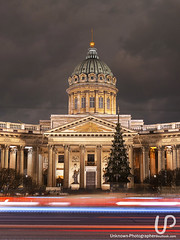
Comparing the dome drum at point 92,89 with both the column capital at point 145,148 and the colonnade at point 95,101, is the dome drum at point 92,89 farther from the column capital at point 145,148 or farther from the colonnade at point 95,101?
the column capital at point 145,148

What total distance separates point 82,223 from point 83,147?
47.6 meters

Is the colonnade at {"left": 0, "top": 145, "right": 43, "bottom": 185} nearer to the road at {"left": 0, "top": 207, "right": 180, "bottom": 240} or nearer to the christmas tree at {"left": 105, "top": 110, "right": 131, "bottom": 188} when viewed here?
the christmas tree at {"left": 105, "top": 110, "right": 131, "bottom": 188}

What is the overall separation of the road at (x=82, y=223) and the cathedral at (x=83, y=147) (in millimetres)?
39167

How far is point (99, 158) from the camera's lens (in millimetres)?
65125

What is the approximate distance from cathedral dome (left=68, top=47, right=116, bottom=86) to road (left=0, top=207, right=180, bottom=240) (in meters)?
66.1

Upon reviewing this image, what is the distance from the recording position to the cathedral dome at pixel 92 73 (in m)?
87.0

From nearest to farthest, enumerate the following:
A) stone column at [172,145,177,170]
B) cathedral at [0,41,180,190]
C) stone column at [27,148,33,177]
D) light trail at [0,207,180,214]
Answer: light trail at [0,207,180,214] → cathedral at [0,41,180,190] → stone column at [172,145,177,170] → stone column at [27,148,33,177]

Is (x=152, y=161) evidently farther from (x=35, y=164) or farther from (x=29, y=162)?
(x=29, y=162)

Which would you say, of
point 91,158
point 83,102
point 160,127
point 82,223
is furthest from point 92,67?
point 82,223

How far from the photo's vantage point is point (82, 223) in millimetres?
17703

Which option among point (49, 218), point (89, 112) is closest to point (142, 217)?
point (49, 218)

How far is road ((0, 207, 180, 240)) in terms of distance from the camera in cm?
1541

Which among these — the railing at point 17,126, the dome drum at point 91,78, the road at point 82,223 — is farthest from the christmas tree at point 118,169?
the dome drum at point 91,78

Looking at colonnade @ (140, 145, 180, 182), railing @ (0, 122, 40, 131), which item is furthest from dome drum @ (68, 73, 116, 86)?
colonnade @ (140, 145, 180, 182)
